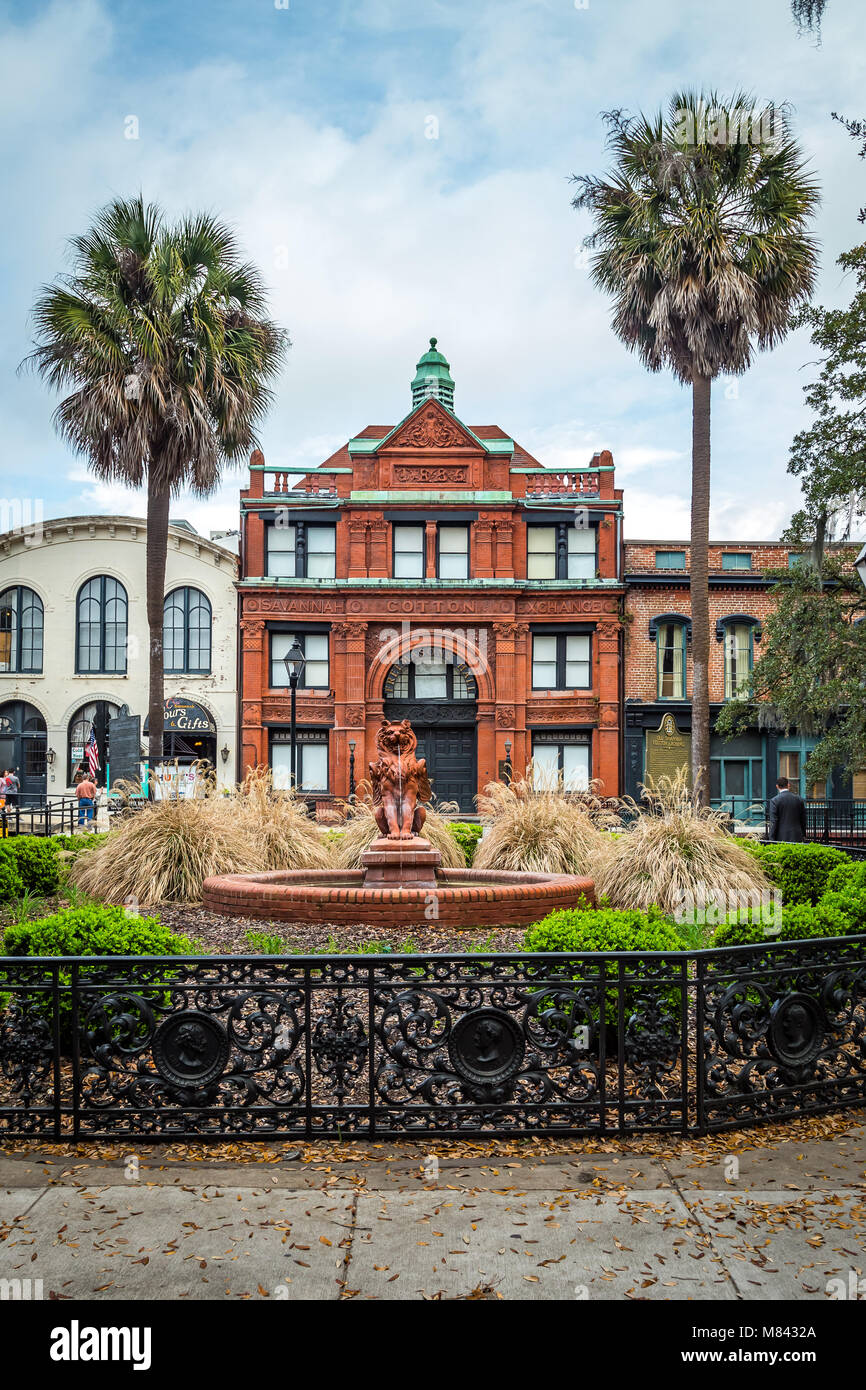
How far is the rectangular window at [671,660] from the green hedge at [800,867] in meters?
20.2

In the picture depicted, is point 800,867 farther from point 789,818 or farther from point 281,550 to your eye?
point 281,550

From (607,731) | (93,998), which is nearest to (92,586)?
(607,731)

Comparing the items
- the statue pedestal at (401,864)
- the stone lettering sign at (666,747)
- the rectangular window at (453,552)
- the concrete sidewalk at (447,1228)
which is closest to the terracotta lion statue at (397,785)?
the statue pedestal at (401,864)

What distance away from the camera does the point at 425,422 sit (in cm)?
3359

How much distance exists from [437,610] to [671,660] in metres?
7.79

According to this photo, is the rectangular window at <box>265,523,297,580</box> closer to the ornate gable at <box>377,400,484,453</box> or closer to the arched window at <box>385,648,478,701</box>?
the ornate gable at <box>377,400,484,453</box>

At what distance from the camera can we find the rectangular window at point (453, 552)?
1323 inches

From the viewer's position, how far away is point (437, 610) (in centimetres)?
3319

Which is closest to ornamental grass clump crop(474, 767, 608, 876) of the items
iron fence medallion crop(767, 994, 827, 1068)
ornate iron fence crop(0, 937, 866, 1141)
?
iron fence medallion crop(767, 994, 827, 1068)

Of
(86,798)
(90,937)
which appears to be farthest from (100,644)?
(90,937)

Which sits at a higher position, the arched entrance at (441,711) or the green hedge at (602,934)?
the arched entrance at (441,711)

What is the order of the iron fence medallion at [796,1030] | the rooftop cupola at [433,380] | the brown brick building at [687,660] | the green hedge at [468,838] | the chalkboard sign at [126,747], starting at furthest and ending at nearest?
1. the rooftop cupola at [433,380]
2. the brown brick building at [687,660]
3. the chalkboard sign at [126,747]
4. the green hedge at [468,838]
5. the iron fence medallion at [796,1030]

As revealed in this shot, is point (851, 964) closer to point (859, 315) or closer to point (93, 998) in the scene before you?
point (93, 998)

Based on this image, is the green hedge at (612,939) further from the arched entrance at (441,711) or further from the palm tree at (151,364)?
the arched entrance at (441,711)
